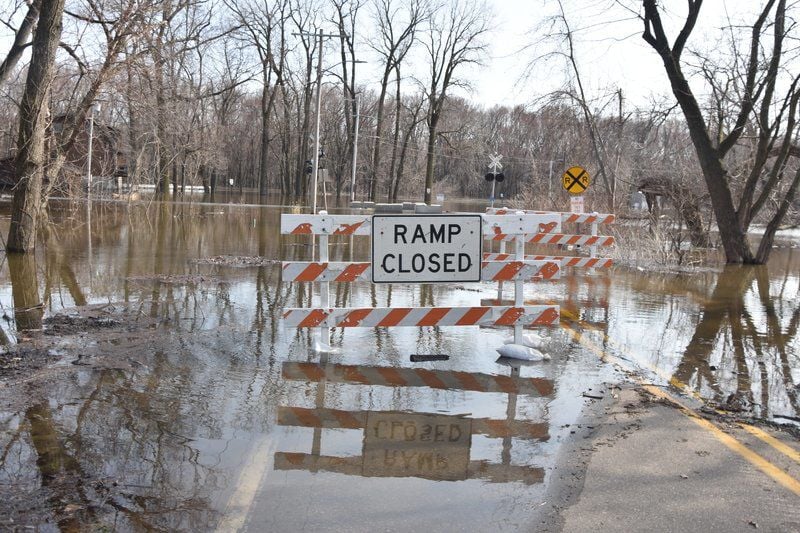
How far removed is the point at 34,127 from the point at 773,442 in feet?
44.0

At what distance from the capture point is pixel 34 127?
13.6 m

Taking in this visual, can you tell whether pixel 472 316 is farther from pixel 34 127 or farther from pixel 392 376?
pixel 34 127

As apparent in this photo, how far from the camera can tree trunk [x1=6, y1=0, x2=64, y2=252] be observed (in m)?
13.4

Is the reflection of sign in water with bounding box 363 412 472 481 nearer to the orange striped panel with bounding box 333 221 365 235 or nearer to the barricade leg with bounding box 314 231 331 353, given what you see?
the barricade leg with bounding box 314 231 331 353

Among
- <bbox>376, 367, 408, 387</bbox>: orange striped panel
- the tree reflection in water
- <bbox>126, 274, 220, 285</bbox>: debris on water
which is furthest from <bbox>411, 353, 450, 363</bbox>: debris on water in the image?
<bbox>126, 274, 220, 285</bbox>: debris on water

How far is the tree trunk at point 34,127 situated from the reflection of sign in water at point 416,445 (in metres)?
11.1

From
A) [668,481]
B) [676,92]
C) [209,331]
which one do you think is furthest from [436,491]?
[676,92]

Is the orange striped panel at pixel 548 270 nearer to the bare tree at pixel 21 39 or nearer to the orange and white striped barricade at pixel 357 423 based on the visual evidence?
the orange and white striped barricade at pixel 357 423

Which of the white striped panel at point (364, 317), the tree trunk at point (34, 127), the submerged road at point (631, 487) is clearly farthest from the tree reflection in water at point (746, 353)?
the tree trunk at point (34, 127)

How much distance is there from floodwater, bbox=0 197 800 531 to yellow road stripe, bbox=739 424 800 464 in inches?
20.0

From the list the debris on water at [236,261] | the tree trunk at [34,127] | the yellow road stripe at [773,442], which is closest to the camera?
the yellow road stripe at [773,442]

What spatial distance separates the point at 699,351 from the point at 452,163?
99.3 meters

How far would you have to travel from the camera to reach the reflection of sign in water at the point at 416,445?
14.4ft

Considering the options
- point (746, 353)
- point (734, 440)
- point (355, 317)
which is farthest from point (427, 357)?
point (746, 353)
